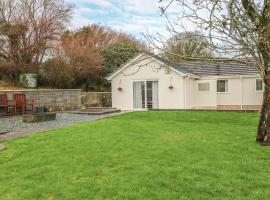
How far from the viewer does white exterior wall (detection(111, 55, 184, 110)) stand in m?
26.4

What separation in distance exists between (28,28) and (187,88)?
42.4ft

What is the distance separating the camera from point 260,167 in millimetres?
6859

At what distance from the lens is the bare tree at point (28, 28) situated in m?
25.8

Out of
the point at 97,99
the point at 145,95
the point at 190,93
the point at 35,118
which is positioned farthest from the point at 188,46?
the point at 97,99

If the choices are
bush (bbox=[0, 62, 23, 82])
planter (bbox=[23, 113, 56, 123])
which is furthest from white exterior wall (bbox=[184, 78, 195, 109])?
bush (bbox=[0, 62, 23, 82])

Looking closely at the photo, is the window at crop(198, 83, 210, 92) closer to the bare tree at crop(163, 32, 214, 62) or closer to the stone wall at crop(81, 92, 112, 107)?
the stone wall at crop(81, 92, 112, 107)

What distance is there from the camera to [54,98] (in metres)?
25.0

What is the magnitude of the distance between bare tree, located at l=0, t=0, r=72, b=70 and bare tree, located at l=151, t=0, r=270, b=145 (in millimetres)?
19231

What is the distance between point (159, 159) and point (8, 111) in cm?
1551

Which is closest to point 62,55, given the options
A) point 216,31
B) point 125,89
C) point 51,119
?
point 125,89

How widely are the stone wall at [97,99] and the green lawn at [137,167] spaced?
17699mm

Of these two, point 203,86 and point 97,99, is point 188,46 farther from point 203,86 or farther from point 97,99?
point 97,99

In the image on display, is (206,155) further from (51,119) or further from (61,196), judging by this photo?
(51,119)

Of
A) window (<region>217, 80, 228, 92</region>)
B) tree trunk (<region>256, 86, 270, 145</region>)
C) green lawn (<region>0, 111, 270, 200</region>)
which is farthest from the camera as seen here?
window (<region>217, 80, 228, 92</region>)
